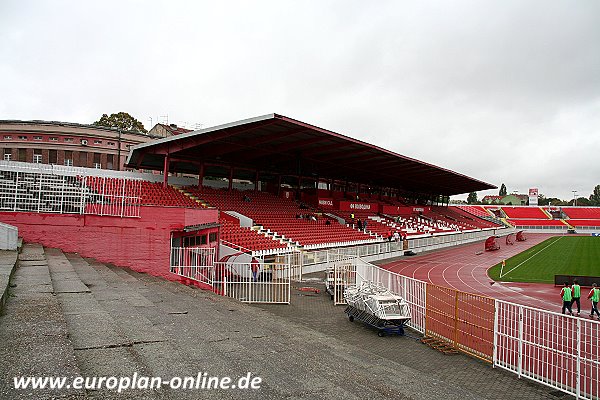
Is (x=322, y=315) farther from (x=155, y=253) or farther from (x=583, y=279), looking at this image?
(x=583, y=279)

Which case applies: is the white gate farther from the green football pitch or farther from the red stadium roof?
the green football pitch

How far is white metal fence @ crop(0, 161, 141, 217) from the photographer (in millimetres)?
13438

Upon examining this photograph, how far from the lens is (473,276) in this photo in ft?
75.4

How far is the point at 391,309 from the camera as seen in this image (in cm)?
1046

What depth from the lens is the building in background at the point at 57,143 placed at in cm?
4422

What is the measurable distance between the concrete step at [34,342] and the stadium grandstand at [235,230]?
1.32 ft

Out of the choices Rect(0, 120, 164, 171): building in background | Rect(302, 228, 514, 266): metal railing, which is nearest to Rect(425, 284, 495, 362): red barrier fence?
Rect(302, 228, 514, 266): metal railing

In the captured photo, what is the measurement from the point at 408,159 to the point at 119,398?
36032 mm

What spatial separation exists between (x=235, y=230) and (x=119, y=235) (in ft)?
27.1

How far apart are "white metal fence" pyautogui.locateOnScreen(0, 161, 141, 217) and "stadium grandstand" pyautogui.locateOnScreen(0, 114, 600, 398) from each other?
4 centimetres

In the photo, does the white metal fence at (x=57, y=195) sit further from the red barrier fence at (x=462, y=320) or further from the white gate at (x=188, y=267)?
the red barrier fence at (x=462, y=320)

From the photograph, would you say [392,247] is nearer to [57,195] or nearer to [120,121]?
[57,195]

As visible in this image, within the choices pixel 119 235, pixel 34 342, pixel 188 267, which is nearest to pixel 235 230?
pixel 188 267

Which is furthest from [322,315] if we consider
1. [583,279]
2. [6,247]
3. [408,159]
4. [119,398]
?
[408,159]
